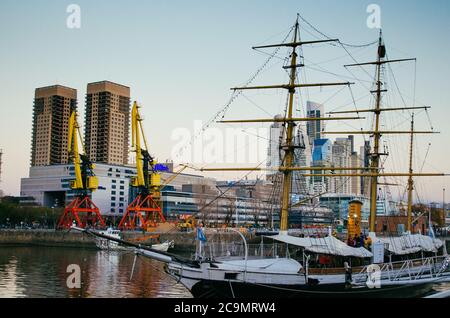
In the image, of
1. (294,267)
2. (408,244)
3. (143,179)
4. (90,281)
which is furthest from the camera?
(143,179)

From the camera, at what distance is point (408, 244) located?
46594mm

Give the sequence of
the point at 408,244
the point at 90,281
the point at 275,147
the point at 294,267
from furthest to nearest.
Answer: the point at 275,147 < the point at 90,281 < the point at 408,244 < the point at 294,267

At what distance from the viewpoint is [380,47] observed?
5762 centimetres

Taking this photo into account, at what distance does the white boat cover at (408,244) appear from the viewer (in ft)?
147

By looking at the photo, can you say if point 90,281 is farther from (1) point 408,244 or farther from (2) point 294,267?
(1) point 408,244

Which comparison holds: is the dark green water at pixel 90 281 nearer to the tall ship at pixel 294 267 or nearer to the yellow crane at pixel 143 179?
the tall ship at pixel 294 267

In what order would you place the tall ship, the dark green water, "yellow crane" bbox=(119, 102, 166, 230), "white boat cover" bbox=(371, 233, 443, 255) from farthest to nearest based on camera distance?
1. "yellow crane" bbox=(119, 102, 166, 230)
2. "white boat cover" bbox=(371, 233, 443, 255)
3. the dark green water
4. the tall ship

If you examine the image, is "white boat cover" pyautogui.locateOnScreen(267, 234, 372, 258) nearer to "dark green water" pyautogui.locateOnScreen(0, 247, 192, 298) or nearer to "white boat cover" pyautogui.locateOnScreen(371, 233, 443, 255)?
"white boat cover" pyautogui.locateOnScreen(371, 233, 443, 255)

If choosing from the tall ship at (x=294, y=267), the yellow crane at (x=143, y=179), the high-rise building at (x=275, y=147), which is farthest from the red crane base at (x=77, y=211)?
the tall ship at (x=294, y=267)

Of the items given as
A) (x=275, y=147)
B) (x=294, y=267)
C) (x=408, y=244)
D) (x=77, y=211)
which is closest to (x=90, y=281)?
(x=294, y=267)

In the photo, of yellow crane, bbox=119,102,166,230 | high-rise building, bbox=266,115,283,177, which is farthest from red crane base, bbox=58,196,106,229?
high-rise building, bbox=266,115,283,177

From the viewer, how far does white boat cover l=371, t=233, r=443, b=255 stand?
4481 cm
